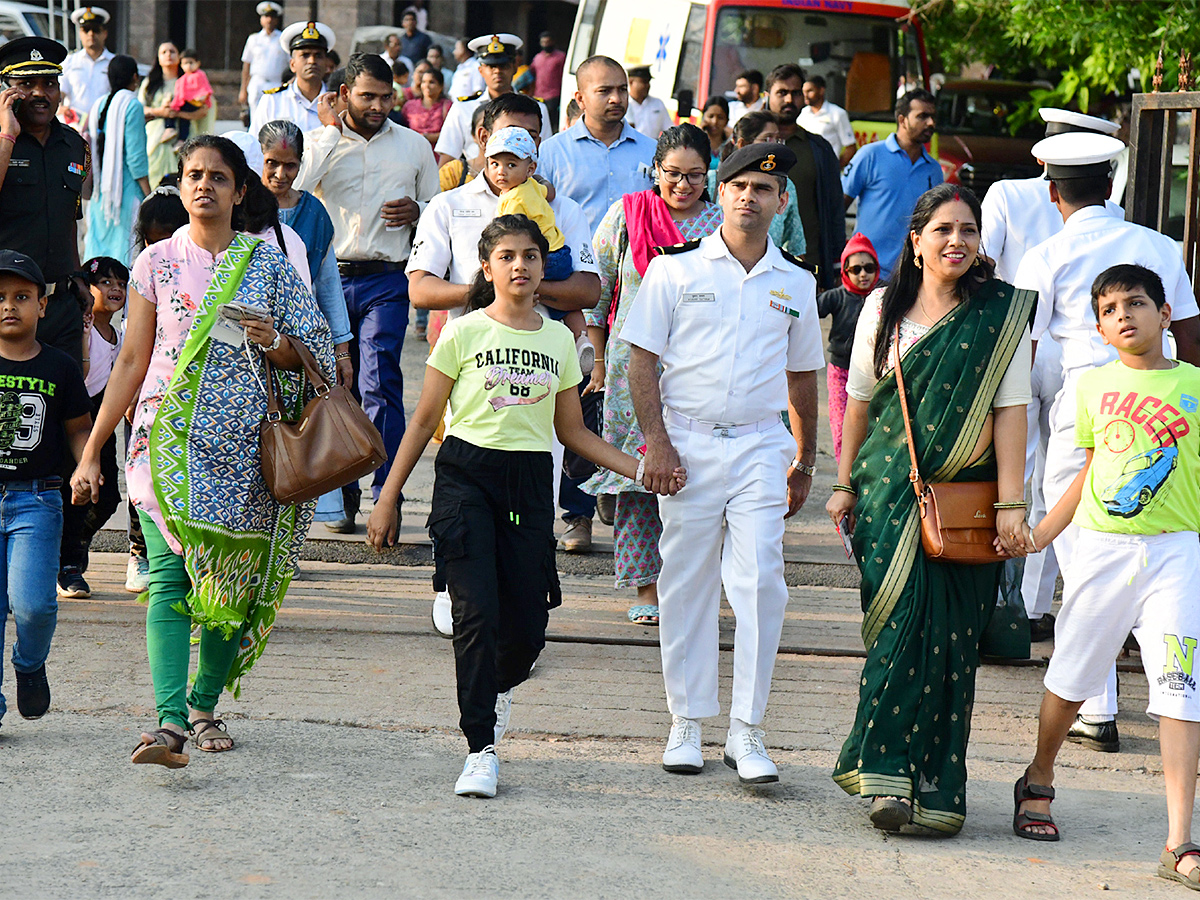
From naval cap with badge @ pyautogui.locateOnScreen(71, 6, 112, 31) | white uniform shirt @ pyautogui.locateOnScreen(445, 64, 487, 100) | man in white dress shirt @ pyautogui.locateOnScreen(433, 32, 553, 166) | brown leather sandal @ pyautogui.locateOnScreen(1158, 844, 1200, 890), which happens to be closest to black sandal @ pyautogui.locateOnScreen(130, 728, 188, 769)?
brown leather sandal @ pyautogui.locateOnScreen(1158, 844, 1200, 890)

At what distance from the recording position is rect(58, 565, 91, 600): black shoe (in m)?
6.80

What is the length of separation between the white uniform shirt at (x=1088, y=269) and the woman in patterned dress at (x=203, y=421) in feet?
8.63

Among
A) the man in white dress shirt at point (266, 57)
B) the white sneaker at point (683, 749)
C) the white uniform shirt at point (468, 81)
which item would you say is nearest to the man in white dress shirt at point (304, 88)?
the white sneaker at point (683, 749)

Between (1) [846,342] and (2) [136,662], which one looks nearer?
(2) [136,662]

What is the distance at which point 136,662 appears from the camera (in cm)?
598

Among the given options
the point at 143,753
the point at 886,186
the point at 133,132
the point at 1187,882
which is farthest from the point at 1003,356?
the point at 133,132

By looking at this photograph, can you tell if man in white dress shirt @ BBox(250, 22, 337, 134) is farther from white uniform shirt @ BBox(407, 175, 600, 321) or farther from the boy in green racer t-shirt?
the boy in green racer t-shirt

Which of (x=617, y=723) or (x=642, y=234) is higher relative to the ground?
(x=642, y=234)

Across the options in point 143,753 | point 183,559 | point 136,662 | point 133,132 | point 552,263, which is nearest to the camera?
point 143,753

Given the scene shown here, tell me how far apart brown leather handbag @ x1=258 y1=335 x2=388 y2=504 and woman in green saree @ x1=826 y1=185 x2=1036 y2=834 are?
1528 mm

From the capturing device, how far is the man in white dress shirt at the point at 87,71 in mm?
15211

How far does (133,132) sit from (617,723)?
6.31 metres

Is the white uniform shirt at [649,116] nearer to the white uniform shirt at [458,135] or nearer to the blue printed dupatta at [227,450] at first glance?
the white uniform shirt at [458,135]

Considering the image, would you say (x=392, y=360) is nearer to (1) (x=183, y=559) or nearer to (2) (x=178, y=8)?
(1) (x=183, y=559)
